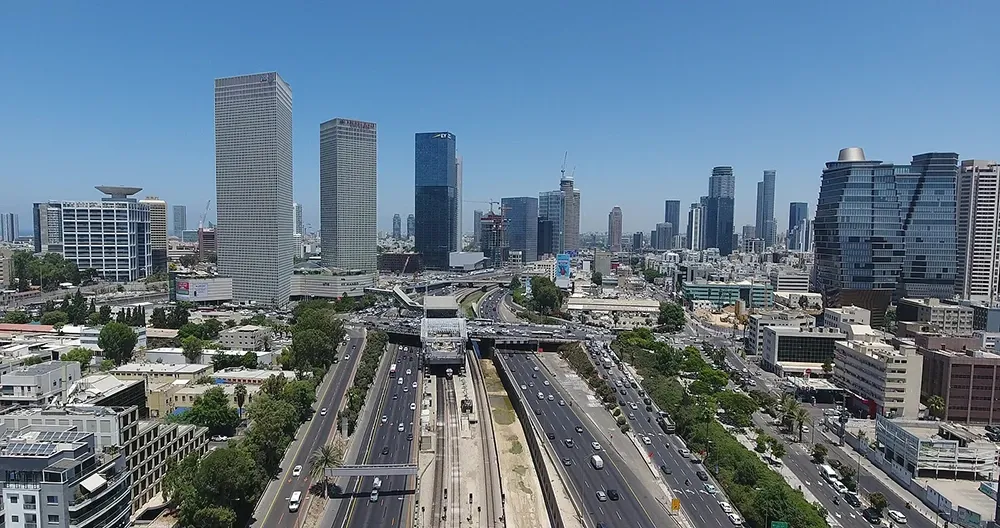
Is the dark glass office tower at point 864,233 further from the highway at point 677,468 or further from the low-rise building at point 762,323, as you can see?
the highway at point 677,468

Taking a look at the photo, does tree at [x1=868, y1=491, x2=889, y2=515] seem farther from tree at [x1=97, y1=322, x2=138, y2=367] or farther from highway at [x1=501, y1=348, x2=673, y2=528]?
tree at [x1=97, y1=322, x2=138, y2=367]

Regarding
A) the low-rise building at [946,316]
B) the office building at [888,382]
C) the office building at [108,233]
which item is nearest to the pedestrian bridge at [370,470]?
the office building at [888,382]

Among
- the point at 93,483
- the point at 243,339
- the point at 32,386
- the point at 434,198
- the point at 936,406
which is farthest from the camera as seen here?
the point at 434,198

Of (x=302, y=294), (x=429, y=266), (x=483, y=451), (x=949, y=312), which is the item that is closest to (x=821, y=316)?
(x=949, y=312)

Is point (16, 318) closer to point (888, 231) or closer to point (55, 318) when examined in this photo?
point (55, 318)

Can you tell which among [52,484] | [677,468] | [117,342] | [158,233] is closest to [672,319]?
[677,468]

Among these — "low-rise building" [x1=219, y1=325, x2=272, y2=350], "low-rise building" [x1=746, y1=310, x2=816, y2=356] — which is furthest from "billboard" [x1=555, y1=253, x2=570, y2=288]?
"low-rise building" [x1=219, y1=325, x2=272, y2=350]

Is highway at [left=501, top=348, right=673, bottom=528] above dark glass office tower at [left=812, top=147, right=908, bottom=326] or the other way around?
the other way around
